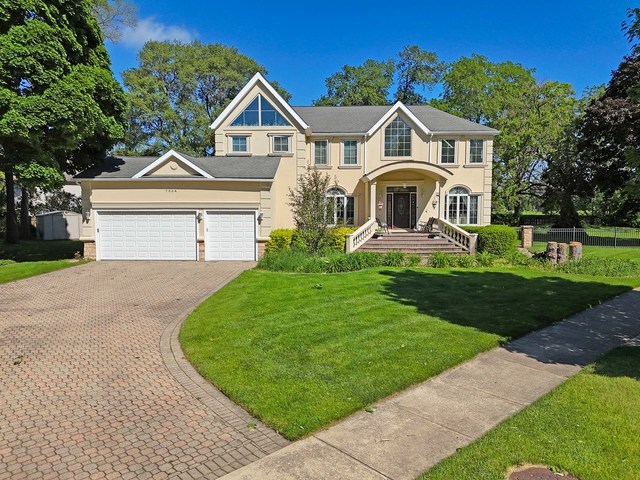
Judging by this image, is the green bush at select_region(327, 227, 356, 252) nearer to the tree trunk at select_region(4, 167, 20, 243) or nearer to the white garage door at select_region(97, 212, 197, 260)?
the white garage door at select_region(97, 212, 197, 260)

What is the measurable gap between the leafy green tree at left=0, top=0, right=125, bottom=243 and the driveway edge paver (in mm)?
12760

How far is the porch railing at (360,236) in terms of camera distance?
19906mm

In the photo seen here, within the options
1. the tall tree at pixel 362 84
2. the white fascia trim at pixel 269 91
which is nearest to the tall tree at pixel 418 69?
the tall tree at pixel 362 84

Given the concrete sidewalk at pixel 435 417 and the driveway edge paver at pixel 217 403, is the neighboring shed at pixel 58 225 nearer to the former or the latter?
the driveway edge paver at pixel 217 403

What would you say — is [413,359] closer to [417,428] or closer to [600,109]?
[417,428]

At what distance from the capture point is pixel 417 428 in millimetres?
4859

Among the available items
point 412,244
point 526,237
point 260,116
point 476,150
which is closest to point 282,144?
point 260,116

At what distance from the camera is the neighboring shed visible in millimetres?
31156

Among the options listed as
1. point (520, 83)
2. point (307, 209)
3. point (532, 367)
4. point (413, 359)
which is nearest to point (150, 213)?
point (307, 209)

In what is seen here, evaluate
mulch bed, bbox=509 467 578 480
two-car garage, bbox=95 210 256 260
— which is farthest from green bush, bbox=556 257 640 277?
mulch bed, bbox=509 467 578 480

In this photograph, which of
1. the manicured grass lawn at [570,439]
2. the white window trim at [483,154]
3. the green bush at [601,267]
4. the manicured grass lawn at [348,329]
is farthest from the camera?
the white window trim at [483,154]

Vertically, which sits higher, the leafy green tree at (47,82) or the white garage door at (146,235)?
the leafy green tree at (47,82)

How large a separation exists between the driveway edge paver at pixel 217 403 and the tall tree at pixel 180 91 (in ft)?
109

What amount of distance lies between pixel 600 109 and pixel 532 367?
81.1 feet
